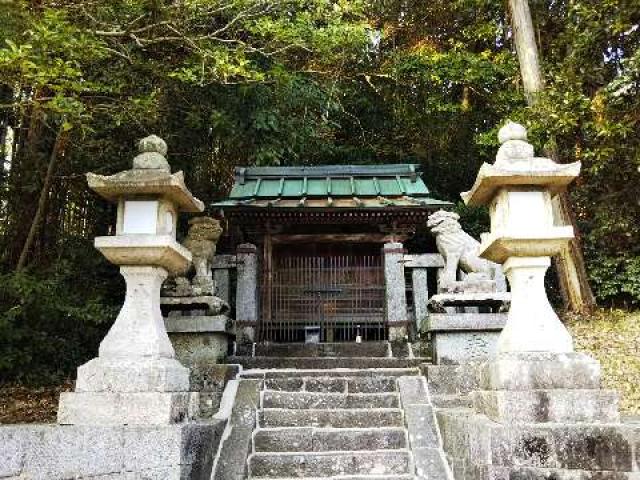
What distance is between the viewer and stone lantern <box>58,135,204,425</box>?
429cm

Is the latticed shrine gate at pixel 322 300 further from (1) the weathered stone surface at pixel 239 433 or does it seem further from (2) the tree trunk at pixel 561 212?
(2) the tree trunk at pixel 561 212

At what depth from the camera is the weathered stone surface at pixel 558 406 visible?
13.6 ft

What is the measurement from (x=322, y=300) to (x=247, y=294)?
142 cm

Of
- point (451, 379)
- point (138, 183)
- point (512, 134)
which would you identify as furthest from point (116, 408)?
point (512, 134)

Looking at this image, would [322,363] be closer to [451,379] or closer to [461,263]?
[451,379]

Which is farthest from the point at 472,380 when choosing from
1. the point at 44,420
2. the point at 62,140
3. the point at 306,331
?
the point at 62,140

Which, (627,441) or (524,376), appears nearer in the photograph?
(627,441)

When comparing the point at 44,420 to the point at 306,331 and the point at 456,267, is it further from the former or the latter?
the point at 456,267

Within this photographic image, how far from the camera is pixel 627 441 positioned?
151 inches

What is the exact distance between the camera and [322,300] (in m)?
9.76

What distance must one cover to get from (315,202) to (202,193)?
3688 millimetres

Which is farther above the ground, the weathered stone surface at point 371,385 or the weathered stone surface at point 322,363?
the weathered stone surface at point 322,363

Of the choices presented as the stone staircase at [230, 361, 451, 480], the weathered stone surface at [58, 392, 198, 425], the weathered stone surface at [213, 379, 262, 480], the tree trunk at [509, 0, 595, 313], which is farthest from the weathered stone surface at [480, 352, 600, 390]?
the tree trunk at [509, 0, 595, 313]

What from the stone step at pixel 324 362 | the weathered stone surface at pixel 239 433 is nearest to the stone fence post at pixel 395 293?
the stone step at pixel 324 362
